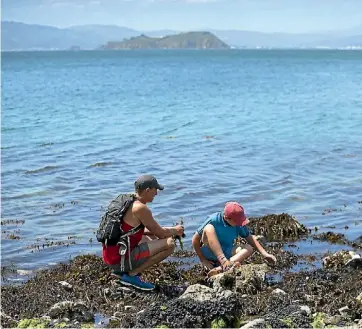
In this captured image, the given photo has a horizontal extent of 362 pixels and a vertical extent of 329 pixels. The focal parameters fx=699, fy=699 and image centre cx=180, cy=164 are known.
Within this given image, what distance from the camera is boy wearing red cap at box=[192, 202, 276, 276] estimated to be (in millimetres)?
10023

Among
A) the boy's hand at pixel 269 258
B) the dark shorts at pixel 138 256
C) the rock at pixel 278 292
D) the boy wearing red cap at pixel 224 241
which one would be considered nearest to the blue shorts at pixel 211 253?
the boy wearing red cap at pixel 224 241

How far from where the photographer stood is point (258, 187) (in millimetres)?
18469

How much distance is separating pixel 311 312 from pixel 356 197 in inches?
356

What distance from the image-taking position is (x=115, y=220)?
31.9ft

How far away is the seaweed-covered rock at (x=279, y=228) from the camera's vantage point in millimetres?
13219

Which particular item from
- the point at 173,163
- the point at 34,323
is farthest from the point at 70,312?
the point at 173,163

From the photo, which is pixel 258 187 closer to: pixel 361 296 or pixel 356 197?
pixel 356 197

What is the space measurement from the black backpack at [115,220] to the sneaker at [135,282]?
558 millimetres

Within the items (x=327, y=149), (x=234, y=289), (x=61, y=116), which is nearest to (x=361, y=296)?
(x=234, y=289)

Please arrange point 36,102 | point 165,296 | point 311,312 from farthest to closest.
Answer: point 36,102
point 165,296
point 311,312

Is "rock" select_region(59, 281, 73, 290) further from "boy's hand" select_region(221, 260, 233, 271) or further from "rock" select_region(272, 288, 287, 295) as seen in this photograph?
"rock" select_region(272, 288, 287, 295)

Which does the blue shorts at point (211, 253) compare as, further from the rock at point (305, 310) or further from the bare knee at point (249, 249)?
the rock at point (305, 310)

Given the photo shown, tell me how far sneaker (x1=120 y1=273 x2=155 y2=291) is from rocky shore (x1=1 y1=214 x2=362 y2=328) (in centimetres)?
11

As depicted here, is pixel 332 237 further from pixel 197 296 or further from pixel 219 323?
pixel 219 323
